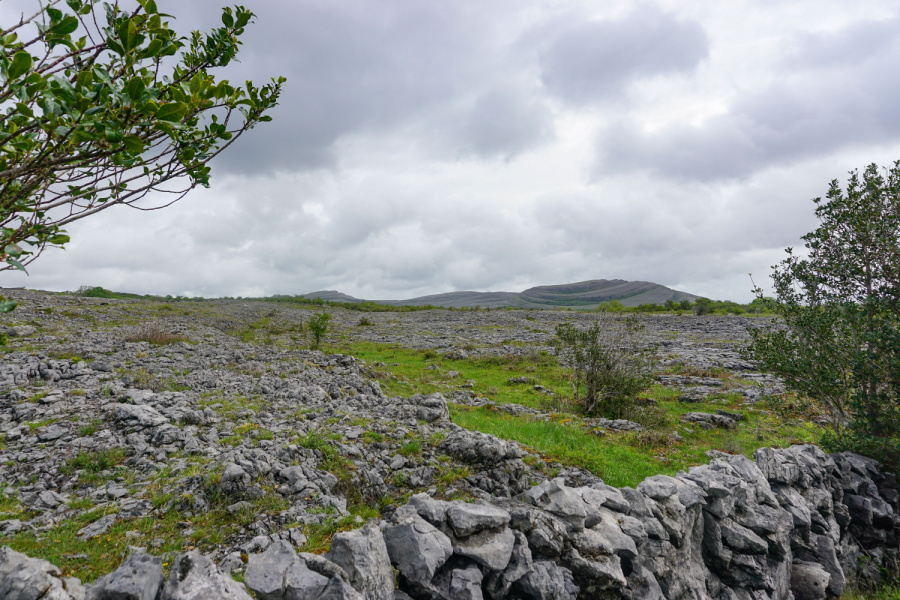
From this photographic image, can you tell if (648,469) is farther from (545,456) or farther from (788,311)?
(788,311)

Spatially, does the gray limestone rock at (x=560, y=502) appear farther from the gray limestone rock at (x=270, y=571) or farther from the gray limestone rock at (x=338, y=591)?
the gray limestone rock at (x=270, y=571)

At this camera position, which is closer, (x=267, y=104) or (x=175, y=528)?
(x=267, y=104)

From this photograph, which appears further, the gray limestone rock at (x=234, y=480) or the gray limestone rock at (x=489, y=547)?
the gray limestone rock at (x=234, y=480)

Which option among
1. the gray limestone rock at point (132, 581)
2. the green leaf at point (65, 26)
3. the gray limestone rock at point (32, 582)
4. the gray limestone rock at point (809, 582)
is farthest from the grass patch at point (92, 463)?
the gray limestone rock at point (809, 582)

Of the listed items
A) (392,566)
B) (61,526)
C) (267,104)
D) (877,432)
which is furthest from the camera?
(877,432)

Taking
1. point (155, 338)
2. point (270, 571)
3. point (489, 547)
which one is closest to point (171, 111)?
point (270, 571)

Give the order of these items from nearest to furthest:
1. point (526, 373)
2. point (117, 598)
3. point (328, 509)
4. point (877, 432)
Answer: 1. point (117, 598)
2. point (328, 509)
3. point (877, 432)
4. point (526, 373)

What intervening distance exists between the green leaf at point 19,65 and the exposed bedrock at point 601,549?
12.8 ft

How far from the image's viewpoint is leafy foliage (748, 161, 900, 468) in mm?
11305

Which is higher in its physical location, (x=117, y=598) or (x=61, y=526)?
(x=117, y=598)

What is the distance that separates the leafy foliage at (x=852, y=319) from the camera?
37.1 feet

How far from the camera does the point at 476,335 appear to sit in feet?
157

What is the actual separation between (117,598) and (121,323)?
38.5m

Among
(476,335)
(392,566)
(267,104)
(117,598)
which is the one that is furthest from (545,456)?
(476,335)
